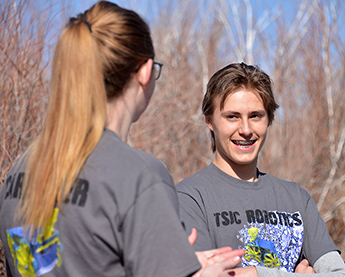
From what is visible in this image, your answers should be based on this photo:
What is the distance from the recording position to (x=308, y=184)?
702cm

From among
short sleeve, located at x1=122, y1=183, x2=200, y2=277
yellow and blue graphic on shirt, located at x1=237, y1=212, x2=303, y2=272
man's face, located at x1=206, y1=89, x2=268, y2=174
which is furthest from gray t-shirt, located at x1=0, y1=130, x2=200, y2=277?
man's face, located at x1=206, y1=89, x2=268, y2=174

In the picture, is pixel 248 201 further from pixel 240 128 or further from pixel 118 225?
pixel 118 225

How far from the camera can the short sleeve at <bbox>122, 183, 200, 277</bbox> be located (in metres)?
1.25

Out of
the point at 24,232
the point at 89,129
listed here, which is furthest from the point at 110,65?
the point at 24,232

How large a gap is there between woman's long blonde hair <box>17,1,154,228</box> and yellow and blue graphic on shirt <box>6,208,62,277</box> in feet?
0.15

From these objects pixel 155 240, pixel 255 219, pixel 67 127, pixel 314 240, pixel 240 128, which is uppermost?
pixel 67 127

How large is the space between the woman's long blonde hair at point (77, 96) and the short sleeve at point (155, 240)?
236 mm

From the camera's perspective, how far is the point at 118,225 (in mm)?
1275

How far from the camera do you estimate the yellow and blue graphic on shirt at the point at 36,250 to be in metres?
1.34

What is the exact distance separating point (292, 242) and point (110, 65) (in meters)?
1.41

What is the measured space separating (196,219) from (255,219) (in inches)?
12.5

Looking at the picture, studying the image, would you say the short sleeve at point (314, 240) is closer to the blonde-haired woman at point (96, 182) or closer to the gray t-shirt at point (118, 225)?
the blonde-haired woman at point (96, 182)

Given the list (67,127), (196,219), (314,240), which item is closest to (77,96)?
(67,127)

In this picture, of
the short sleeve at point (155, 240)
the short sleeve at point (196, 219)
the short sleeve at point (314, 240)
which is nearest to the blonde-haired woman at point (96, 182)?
the short sleeve at point (155, 240)
